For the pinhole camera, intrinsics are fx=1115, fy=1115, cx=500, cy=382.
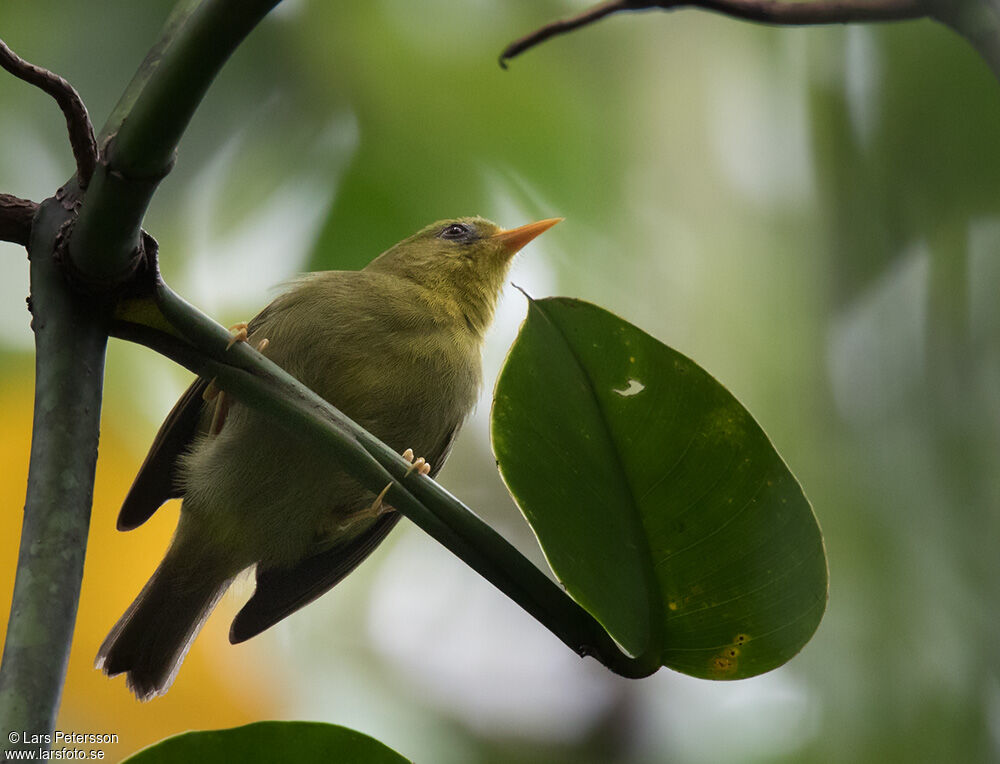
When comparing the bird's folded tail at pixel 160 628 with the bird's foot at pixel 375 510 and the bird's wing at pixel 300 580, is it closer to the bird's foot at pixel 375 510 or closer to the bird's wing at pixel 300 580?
the bird's wing at pixel 300 580

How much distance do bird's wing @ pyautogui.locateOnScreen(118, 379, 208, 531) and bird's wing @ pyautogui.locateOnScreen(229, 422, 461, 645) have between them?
0.37m

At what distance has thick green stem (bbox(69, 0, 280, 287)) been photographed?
0.84 metres

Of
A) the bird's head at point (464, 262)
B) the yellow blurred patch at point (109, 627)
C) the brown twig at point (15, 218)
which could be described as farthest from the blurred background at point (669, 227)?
the brown twig at point (15, 218)

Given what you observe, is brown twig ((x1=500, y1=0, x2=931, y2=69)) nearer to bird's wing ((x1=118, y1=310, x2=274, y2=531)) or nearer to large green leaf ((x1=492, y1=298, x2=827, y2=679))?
large green leaf ((x1=492, y1=298, x2=827, y2=679))

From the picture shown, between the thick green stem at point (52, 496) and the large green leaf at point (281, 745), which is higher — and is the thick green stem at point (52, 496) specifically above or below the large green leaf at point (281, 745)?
above

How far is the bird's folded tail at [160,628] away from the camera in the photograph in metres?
2.53

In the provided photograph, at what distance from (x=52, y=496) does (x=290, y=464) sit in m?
1.78

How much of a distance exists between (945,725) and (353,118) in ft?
5.02

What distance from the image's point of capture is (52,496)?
82cm

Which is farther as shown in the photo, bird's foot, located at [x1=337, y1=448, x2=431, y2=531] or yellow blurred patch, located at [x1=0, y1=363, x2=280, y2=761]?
bird's foot, located at [x1=337, y1=448, x2=431, y2=531]

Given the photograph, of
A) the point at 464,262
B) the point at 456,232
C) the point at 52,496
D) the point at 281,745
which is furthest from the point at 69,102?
the point at 456,232

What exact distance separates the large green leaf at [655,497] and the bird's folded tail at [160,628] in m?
1.70

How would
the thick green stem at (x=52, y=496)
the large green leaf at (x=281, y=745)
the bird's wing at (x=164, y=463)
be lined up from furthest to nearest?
the bird's wing at (x=164, y=463) < the large green leaf at (x=281, y=745) < the thick green stem at (x=52, y=496)

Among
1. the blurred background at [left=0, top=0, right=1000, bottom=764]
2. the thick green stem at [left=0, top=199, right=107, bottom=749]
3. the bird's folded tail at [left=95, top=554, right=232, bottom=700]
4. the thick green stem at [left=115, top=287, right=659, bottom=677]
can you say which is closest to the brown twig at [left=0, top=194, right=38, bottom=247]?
the thick green stem at [left=0, top=199, right=107, bottom=749]
